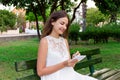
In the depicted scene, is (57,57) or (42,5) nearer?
(57,57)

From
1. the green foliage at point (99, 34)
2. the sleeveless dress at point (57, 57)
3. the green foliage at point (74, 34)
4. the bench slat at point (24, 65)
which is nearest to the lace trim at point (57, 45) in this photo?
the sleeveless dress at point (57, 57)

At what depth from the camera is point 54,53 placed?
3.75 metres

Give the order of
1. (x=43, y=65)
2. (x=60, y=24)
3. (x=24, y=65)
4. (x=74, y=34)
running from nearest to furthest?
(x=43, y=65) → (x=60, y=24) → (x=24, y=65) → (x=74, y=34)

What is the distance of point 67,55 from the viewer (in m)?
3.93

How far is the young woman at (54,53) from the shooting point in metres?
3.66

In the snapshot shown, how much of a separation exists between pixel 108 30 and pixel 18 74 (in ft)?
49.2

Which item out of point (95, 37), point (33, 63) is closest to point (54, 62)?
point (33, 63)

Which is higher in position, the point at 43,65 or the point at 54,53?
the point at 54,53

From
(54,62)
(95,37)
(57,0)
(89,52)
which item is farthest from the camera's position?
(95,37)

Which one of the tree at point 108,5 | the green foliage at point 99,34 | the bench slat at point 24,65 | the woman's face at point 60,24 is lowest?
the green foliage at point 99,34

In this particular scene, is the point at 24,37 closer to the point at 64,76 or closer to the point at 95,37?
the point at 95,37

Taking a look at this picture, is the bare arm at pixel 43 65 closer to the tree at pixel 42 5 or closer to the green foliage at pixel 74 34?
the tree at pixel 42 5

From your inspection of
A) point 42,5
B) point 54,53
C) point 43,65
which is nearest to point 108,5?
point 42,5

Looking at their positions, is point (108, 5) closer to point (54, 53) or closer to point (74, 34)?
point (74, 34)
